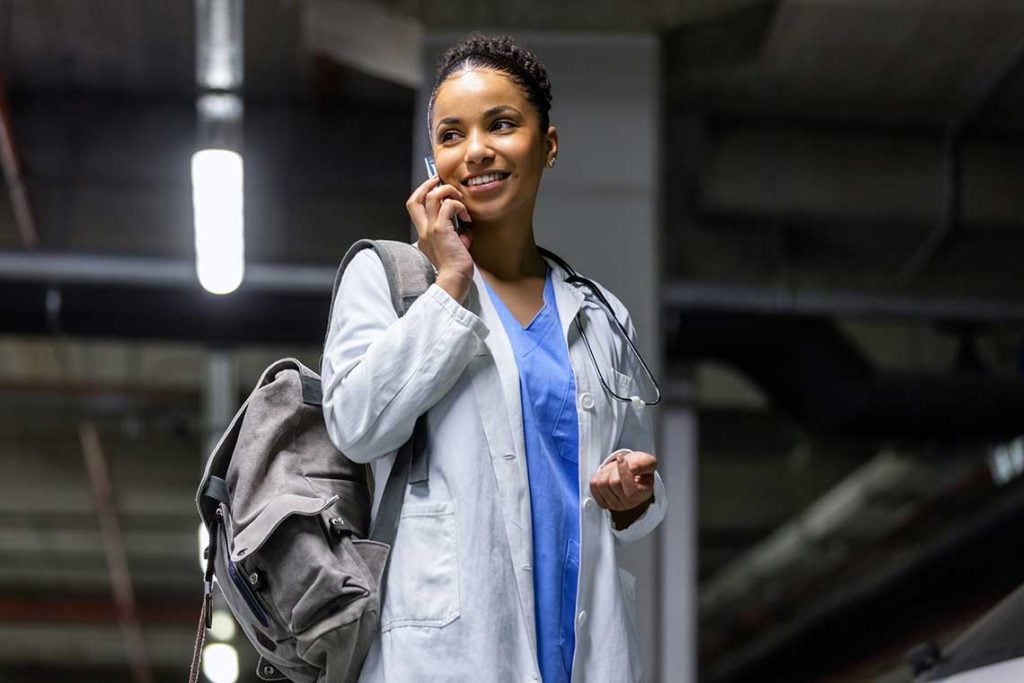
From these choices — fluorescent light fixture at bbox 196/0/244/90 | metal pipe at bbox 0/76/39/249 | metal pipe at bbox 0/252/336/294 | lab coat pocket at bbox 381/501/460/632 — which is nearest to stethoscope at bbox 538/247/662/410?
lab coat pocket at bbox 381/501/460/632

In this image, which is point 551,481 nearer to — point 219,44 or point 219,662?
point 219,44

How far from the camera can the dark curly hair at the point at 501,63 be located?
1757 millimetres

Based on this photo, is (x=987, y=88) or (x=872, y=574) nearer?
(x=987, y=88)

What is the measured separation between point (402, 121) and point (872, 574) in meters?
7.21

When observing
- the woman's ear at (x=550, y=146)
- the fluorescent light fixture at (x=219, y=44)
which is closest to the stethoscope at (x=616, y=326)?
the woman's ear at (x=550, y=146)

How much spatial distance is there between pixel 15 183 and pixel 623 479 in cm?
703

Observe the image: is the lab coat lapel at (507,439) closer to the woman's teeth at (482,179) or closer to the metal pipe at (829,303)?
the woman's teeth at (482,179)

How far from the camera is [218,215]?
6152 mm

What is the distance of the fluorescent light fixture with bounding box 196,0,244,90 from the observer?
625 cm

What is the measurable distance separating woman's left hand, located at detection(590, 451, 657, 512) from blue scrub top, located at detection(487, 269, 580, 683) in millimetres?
41

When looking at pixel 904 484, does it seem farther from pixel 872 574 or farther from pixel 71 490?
pixel 71 490

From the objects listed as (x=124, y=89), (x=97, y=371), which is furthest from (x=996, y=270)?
(x=97, y=371)

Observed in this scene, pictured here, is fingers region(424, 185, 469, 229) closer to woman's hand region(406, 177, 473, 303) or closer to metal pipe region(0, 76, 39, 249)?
woman's hand region(406, 177, 473, 303)

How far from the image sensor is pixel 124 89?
305 inches
